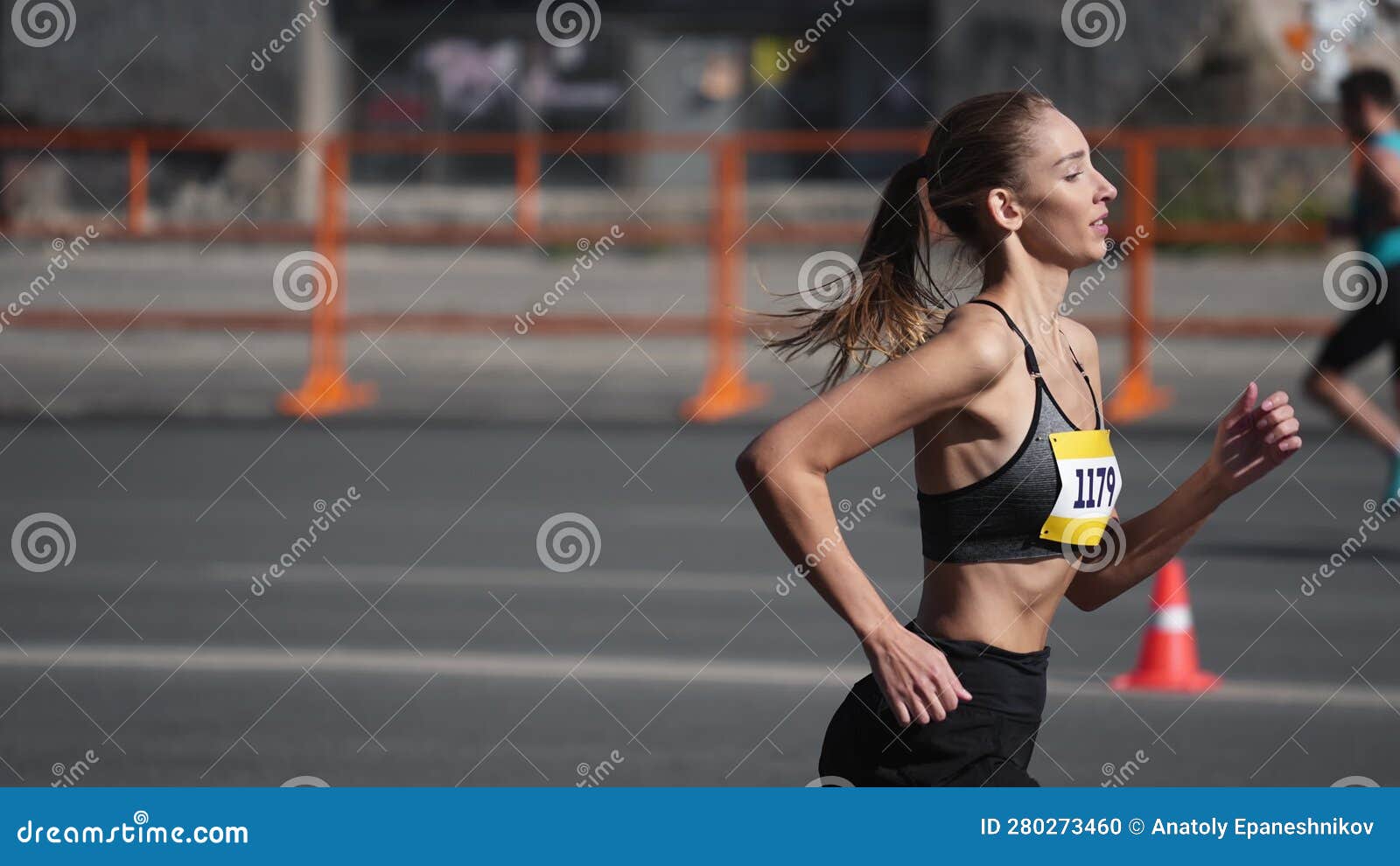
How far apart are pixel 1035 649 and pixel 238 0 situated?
942 inches

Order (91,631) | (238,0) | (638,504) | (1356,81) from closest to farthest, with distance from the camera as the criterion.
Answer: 1. (91,631)
2. (1356,81)
3. (638,504)
4. (238,0)

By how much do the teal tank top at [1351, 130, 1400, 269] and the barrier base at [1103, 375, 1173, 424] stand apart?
412cm

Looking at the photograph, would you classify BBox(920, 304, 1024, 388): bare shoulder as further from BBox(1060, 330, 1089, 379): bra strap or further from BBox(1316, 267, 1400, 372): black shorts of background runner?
BBox(1316, 267, 1400, 372): black shorts of background runner

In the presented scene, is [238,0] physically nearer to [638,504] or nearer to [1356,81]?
[638,504]

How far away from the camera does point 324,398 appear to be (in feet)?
46.4

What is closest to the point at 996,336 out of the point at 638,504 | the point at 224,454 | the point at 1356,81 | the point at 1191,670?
the point at 1191,670

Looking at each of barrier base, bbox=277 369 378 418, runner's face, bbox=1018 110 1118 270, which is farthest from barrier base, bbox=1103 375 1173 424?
runner's face, bbox=1018 110 1118 270

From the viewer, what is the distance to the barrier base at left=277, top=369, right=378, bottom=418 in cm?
1398

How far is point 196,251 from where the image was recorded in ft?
64.4

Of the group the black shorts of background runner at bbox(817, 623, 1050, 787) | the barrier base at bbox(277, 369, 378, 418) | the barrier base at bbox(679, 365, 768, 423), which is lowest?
the black shorts of background runner at bbox(817, 623, 1050, 787)

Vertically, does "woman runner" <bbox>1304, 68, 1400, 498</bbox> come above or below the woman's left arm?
above

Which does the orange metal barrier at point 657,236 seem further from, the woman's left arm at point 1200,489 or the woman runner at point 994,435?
the woman runner at point 994,435

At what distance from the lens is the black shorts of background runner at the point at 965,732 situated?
3092 millimetres

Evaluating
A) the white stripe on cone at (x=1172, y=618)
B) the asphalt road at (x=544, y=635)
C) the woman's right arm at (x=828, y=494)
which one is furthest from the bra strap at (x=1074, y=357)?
the white stripe on cone at (x=1172, y=618)
